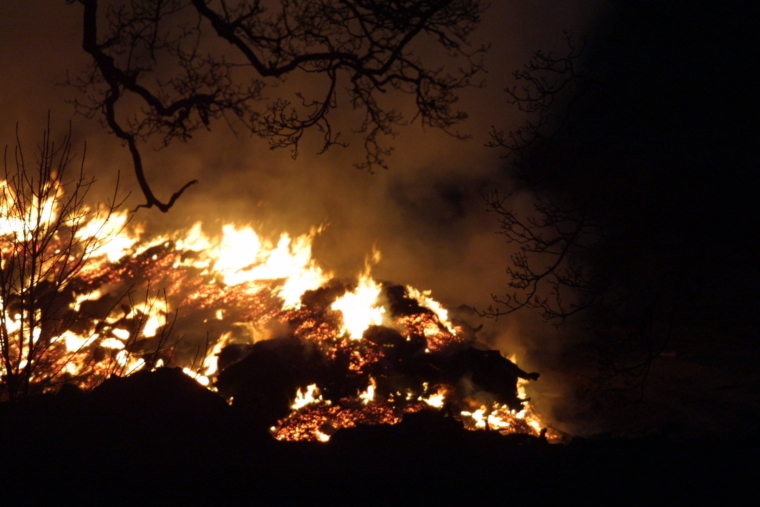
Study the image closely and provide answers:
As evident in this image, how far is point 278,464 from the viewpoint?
11.1 feet

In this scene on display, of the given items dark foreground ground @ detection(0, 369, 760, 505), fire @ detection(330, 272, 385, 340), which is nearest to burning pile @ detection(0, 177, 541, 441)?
fire @ detection(330, 272, 385, 340)

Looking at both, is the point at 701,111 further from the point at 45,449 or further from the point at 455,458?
the point at 45,449

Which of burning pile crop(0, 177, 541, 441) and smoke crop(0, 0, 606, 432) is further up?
smoke crop(0, 0, 606, 432)

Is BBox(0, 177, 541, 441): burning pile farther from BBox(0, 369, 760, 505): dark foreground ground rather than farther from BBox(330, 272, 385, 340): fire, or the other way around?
BBox(0, 369, 760, 505): dark foreground ground

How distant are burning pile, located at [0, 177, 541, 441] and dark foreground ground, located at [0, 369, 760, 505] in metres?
0.67

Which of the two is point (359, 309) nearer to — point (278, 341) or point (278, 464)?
point (278, 341)

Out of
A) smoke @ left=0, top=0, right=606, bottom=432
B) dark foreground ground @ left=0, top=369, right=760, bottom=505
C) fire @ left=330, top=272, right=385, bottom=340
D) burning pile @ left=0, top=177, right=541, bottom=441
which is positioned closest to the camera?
dark foreground ground @ left=0, top=369, right=760, bottom=505

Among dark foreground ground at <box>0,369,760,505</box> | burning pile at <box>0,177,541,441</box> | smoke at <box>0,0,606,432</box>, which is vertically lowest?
dark foreground ground at <box>0,369,760,505</box>

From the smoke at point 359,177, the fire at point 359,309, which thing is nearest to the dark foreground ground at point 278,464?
the fire at point 359,309

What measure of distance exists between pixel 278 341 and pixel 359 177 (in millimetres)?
6010

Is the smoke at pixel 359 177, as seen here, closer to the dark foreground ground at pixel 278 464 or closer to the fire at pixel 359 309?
the fire at pixel 359 309

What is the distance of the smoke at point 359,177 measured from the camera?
1061 centimetres

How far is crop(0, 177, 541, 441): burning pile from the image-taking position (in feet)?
20.2

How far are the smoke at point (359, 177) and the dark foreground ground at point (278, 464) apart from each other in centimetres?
545
